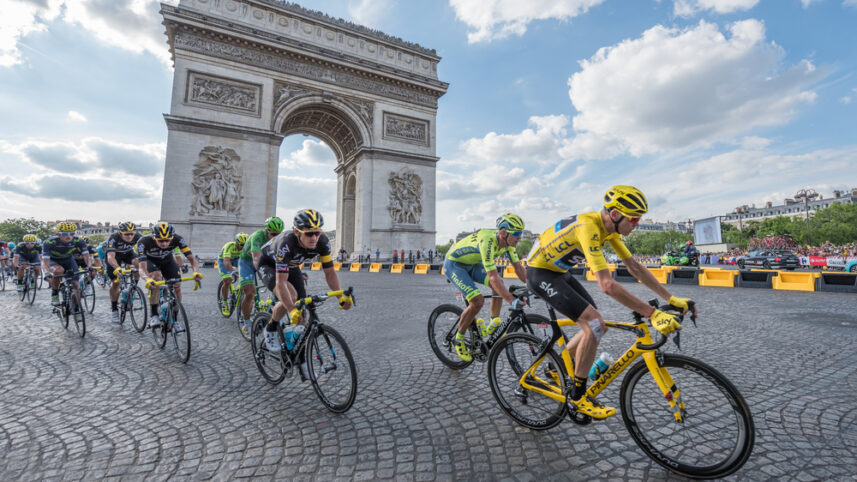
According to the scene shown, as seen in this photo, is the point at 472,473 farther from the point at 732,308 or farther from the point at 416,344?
the point at 732,308

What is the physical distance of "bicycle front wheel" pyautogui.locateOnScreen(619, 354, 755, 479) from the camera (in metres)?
1.91

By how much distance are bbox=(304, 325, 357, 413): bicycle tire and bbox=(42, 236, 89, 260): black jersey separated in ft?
20.7

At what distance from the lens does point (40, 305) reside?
8242 millimetres

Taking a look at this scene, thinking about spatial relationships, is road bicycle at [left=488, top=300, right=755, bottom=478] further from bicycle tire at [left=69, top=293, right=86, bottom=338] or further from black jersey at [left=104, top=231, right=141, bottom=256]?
black jersey at [left=104, top=231, right=141, bottom=256]

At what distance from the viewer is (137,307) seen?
5.64m

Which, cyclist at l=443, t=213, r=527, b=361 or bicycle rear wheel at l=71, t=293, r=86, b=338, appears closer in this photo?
cyclist at l=443, t=213, r=527, b=361


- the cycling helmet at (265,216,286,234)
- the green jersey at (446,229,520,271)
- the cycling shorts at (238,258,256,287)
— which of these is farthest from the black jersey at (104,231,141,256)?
the green jersey at (446,229,520,271)

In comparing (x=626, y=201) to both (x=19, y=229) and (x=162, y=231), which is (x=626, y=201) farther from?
(x=19, y=229)

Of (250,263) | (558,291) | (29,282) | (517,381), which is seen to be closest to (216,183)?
(29,282)

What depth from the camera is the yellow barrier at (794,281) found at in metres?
10.4

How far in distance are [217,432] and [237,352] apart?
84.1 inches

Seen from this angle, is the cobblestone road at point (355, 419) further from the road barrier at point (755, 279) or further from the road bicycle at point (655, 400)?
the road barrier at point (755, 279)

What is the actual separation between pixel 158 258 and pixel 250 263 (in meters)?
1.23

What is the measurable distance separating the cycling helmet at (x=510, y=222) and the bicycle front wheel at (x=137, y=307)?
5.11 meters
